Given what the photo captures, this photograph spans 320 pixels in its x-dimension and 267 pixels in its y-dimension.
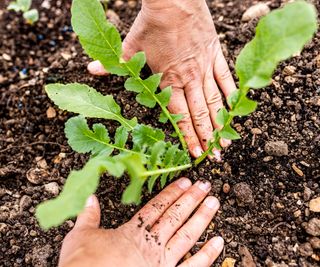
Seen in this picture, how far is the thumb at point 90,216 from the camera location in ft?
5.65

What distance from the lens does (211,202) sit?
1.83 metres

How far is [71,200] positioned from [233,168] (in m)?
0.85

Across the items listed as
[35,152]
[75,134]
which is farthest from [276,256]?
[35,152]

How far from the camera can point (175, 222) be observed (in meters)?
1.79

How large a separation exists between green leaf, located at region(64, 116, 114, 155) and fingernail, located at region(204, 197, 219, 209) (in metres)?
0.44

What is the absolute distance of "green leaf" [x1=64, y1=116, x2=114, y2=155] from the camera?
5.70ft

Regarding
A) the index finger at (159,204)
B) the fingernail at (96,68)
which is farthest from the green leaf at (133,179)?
the fingernail at (96,68)

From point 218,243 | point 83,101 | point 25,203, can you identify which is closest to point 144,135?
point 83,101

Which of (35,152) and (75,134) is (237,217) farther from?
(35,152)

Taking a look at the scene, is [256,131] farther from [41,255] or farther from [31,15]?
[31,15]

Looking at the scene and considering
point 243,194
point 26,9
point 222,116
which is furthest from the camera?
point 26,9

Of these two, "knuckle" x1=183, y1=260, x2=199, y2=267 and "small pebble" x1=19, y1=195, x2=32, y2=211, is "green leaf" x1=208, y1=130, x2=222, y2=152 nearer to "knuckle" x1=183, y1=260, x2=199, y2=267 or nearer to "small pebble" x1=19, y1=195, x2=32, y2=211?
"knuckle" x1=183, y1=260, x2=199, y2=267

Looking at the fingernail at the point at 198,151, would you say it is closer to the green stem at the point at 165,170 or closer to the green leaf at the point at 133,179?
the green stem at the point at 165,170

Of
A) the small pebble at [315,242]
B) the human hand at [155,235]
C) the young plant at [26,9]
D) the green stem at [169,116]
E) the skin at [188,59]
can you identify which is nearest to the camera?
the human hand at [155,235]
